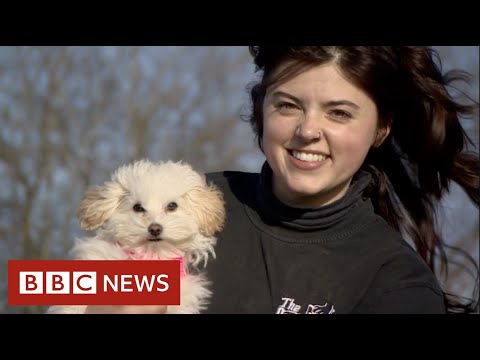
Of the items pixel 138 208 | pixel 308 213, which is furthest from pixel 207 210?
pixel 308 213

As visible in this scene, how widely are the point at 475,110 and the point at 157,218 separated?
1739 millimetres

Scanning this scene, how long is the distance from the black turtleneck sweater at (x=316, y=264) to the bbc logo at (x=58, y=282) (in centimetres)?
52

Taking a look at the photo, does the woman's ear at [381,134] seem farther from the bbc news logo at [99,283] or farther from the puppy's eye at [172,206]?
the bbc news logo at [99,283]

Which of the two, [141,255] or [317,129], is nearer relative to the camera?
[317,129]

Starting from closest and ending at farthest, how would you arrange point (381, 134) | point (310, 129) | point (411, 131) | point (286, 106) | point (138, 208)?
point (310, 129)
point (286, 106)
point (138, 208)
point (381, 134)
point (411, 131)

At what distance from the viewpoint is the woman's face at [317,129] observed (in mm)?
2527

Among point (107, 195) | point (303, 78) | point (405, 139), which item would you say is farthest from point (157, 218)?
point (405, 139)

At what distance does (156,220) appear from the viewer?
267 cm

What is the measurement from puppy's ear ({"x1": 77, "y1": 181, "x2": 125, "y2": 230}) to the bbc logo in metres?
0.23

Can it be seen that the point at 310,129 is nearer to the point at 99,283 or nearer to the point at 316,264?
the point at 316,264

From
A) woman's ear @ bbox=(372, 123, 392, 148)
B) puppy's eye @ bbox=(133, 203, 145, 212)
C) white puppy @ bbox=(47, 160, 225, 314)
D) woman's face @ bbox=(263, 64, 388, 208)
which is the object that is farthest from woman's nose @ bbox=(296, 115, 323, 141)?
puppy's eye @ bbox=(133, 203, 145, 212)

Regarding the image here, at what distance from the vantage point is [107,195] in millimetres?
2803

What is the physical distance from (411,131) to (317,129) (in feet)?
2.50

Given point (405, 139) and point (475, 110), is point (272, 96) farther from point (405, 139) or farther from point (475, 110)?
point (475, 110)
